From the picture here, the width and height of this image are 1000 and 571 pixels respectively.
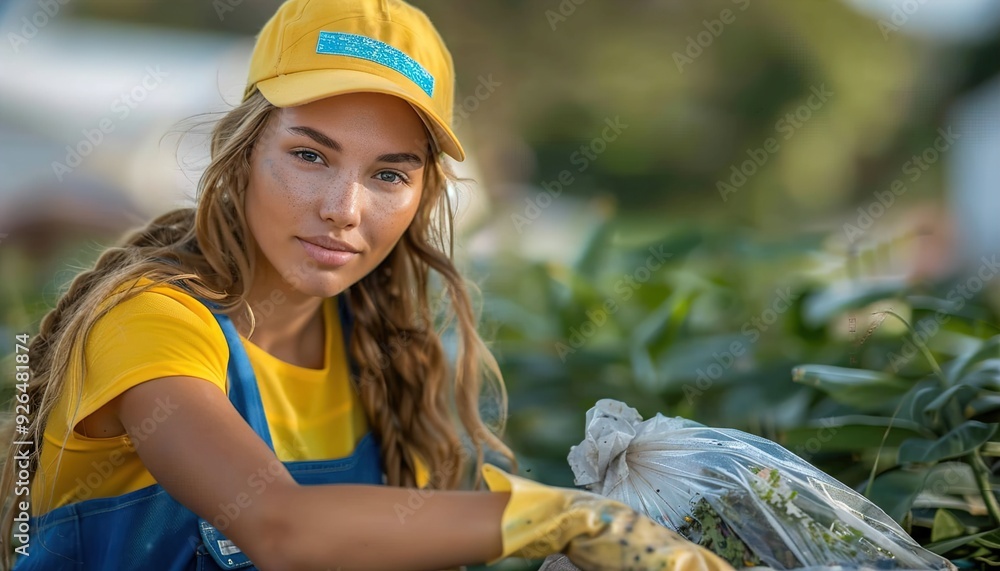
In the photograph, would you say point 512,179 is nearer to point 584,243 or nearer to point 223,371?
point 584,243

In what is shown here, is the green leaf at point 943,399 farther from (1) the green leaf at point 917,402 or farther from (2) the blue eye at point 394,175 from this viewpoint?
(2) the blue eye at point 394,175

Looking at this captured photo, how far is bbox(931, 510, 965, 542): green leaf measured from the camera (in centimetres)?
112

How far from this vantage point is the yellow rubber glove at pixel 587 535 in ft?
2.48

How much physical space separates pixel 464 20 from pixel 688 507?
288 centimetres

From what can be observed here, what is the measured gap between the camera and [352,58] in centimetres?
105

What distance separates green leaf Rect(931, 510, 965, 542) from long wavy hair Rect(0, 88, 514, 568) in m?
0.51

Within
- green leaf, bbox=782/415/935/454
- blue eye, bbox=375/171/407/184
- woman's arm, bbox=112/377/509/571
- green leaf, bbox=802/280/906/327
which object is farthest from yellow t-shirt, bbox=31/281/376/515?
green leaf, bbox=802/280/906/327

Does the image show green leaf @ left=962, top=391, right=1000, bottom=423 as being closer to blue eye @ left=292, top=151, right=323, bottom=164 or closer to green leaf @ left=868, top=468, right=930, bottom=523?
green leaf @ left=868, top=468, right=930, bottom=523

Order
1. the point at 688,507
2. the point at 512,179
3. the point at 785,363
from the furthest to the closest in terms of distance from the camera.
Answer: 1. the point at 512,179
2. the point at 785,363
3. the point at 688,507

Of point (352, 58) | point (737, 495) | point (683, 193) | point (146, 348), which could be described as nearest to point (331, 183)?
point (352, 58)

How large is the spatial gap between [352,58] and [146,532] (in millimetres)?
553

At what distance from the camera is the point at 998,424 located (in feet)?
3.86

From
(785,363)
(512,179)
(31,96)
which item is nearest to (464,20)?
(512,179)

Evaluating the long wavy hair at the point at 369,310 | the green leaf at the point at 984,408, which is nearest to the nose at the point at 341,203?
the long wavy hair at the point at 369,310
